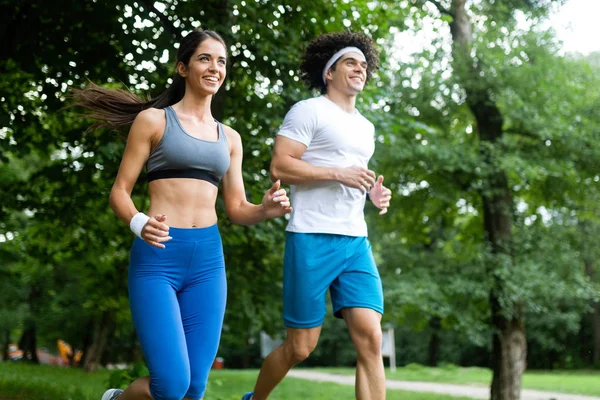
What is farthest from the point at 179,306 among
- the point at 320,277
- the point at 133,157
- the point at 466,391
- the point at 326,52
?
the point at 466,391

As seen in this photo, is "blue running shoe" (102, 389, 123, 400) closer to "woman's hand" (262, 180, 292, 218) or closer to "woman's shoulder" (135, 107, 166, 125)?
"woman's hand" (262, 180, 292, 218)

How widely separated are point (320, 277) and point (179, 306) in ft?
3.30

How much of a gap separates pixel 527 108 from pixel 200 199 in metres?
11.8

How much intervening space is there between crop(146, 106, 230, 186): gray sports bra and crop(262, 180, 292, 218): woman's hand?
1.09 ft

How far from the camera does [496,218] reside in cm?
1559

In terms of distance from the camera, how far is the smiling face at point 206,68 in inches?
149

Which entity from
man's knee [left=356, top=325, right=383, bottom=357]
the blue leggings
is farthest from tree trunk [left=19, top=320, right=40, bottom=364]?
the blue leggings

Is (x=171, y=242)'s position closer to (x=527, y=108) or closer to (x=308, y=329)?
(x=308, y=329)

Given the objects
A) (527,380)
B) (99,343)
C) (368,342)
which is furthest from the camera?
(527,380)

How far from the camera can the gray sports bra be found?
3602 mm

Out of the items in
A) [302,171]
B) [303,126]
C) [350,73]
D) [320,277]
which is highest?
[350,73]

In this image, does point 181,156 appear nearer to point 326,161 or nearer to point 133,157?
point 133,157

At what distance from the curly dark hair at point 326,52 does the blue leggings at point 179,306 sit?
1530mm

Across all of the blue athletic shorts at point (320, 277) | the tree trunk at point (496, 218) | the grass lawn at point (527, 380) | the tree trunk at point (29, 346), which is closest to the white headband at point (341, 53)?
the blue athletic shorts at point (320, 277)
